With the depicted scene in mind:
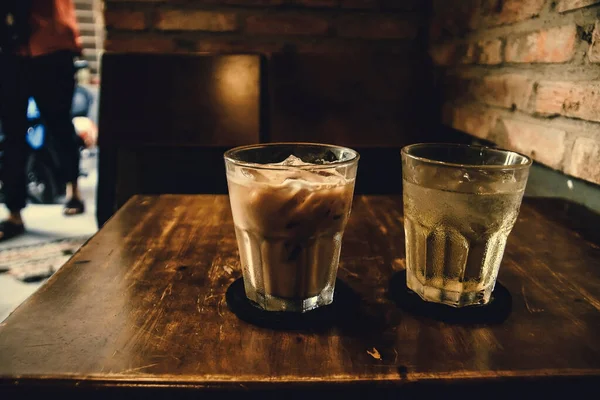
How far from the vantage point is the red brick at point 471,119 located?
136 cm

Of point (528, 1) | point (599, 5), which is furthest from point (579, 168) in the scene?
point (528, 1)

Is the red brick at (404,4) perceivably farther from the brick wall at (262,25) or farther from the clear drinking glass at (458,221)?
the clear drinking glass at (458,221)

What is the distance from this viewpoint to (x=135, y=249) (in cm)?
70

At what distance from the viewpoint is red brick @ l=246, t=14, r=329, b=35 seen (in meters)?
1.89

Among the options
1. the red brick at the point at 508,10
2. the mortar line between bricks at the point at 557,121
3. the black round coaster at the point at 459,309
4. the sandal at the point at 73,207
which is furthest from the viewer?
the sandal at the point at 73,207

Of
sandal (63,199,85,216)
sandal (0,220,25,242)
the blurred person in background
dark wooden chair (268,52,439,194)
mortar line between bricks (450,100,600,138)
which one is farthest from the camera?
sandal (63,199,85,216)

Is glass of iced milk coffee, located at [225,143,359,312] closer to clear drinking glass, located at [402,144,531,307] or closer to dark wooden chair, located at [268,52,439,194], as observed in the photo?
clear drinking glass, located at [402,144,531,307]

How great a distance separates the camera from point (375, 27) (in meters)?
1.93

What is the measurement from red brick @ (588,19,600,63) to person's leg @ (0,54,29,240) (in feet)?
7.69

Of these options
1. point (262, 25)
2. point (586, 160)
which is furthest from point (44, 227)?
point (586, 160)

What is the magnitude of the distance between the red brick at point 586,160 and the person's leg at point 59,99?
232cm

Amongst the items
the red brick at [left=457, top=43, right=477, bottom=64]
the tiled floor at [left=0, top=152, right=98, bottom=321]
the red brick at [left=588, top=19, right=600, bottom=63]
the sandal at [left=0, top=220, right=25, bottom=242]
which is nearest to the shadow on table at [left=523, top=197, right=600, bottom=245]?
the red brick at [left=588, top=19, right=600, bottom=63]

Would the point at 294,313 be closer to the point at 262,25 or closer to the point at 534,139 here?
the point at 534,139

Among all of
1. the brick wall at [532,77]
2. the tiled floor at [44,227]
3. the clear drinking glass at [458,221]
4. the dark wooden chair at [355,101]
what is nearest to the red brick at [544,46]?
the brick wall at [532,77]
